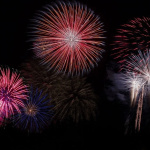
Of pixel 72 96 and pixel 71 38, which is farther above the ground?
pixel 71 38

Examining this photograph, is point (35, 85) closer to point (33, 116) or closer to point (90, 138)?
point (33, 116)

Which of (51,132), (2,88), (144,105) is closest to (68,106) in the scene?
(2,88)

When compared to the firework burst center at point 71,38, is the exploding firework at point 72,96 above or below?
below

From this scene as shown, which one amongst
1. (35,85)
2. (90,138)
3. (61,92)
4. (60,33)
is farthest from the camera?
(90,138)

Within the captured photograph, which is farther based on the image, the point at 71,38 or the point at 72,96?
the point at 72,96

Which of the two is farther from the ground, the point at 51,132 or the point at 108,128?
the point at 108,128

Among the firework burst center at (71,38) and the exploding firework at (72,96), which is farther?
the exploding firework at (72,96)

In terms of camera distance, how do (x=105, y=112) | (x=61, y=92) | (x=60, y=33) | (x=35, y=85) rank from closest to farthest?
(x=60, y=33)
(x=35, y=85)
(x=61, y=92)
(x=105, y=112)

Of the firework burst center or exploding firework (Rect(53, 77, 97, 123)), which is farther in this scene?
exploding firework (Rect(53, 77, 97, 123))

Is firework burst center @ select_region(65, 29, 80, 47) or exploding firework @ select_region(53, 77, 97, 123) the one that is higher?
firework burst center @ select_region(65, 29, 80, 47)

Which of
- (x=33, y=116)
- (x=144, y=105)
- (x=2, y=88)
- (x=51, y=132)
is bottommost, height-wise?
(x=51, y=132)

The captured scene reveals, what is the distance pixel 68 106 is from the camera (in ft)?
36.2

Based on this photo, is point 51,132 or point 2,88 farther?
point 51,132

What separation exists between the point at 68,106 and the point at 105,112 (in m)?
5.87
